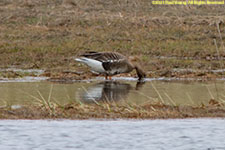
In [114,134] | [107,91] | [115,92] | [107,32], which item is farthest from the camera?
[107,32]

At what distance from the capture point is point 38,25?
83.7ft

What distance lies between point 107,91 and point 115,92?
10.2 inches

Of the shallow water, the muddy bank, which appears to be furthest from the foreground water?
the shallow water

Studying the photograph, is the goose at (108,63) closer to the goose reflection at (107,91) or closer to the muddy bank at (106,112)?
the goose reflection at (107,91)

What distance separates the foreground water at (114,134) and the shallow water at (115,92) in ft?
4.40

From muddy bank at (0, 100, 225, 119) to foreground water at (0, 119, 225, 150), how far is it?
0.78 feet

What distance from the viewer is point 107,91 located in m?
14.4


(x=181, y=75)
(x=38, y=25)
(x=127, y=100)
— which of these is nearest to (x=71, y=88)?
(x=127, y=100)

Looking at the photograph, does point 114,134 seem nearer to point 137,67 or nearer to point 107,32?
point 137,67

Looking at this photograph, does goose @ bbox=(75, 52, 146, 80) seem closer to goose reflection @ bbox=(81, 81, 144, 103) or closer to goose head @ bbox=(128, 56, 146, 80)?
goose head @ bbox=(128, 56, 146, 80)

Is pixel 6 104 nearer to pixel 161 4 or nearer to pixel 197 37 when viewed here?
pixel 197 37

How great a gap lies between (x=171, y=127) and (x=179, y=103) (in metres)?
2.14

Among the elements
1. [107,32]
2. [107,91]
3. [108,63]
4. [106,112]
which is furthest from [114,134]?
[107,32]

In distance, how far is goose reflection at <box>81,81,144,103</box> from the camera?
1330cm
